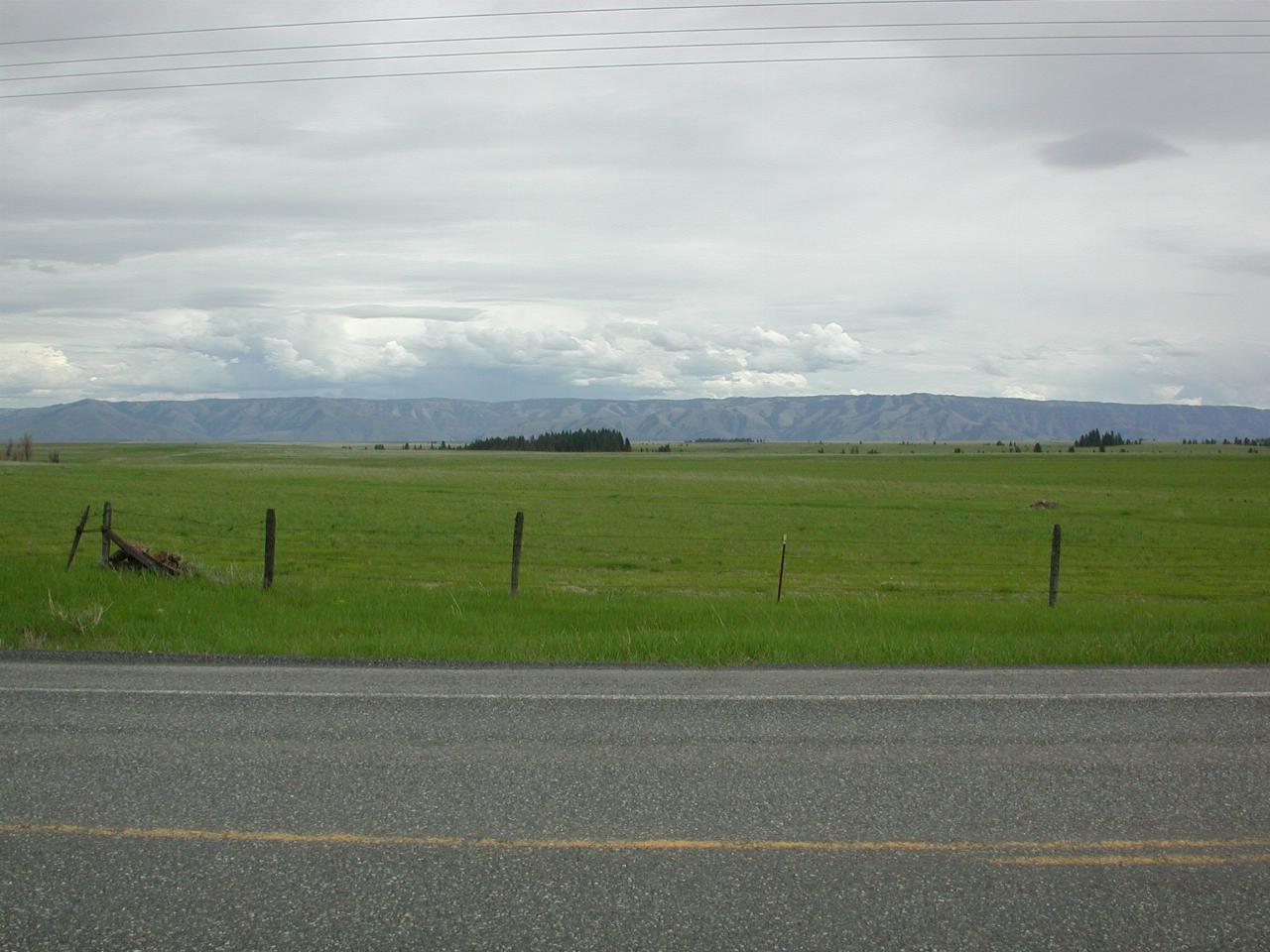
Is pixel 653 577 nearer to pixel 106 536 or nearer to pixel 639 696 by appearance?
pixel 106 536

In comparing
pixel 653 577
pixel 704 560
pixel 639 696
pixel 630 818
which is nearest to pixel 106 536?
pixel 639 696

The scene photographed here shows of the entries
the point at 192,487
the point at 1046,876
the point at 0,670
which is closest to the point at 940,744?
the point at 1046,876

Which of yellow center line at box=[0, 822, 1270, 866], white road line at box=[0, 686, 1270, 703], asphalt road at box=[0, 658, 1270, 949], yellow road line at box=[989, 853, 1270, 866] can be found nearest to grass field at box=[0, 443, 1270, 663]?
white road line at box=[0, 686, 1270, 703]

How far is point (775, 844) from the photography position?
6.00 metres

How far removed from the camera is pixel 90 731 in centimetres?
819

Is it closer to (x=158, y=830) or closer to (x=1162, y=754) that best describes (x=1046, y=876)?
(x=1162, y=754)

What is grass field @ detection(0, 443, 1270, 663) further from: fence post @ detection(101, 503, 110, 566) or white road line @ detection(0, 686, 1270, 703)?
white road line @ detection(0, 686, 1270, 703)

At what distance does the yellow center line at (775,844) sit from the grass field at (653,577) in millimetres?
5892

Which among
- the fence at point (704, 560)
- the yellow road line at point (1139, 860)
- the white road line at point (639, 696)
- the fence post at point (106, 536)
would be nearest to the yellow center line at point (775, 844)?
the yellow road line at point (1139, 860)

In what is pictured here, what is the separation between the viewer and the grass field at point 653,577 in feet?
42.2

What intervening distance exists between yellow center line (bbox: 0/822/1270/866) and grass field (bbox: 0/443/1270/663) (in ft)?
19.3

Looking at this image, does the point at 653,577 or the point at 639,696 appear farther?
the point at 653,577

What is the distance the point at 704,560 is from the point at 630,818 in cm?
2333

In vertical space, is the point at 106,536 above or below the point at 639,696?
above
